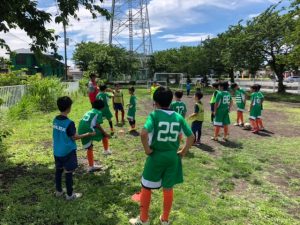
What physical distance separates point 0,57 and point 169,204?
8.76m

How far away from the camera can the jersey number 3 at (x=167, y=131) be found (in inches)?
167

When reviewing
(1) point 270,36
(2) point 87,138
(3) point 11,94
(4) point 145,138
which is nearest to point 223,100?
(2) point 87,138

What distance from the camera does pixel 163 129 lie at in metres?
4.24

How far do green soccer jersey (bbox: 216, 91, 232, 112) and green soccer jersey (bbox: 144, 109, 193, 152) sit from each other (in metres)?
5.84

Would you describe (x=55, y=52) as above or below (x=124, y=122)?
above

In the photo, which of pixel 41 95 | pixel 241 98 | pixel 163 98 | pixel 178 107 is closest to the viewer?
pixel 163 98

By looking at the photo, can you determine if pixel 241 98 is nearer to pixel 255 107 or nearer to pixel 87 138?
pixel 255 107

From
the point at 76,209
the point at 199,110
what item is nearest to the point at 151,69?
the point at 199,110

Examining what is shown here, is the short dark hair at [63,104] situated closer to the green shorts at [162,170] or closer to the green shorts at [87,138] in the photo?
the green shorts at [87,138]

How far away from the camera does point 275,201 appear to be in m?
5.73

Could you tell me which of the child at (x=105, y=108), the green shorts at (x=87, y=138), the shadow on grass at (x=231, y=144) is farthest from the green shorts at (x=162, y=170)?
the child at (x=105, y=108)

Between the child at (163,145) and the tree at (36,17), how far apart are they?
3923 millimetres

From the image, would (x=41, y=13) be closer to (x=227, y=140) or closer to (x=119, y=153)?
(x=119, y=153)

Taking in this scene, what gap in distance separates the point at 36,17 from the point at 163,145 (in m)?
5.08
